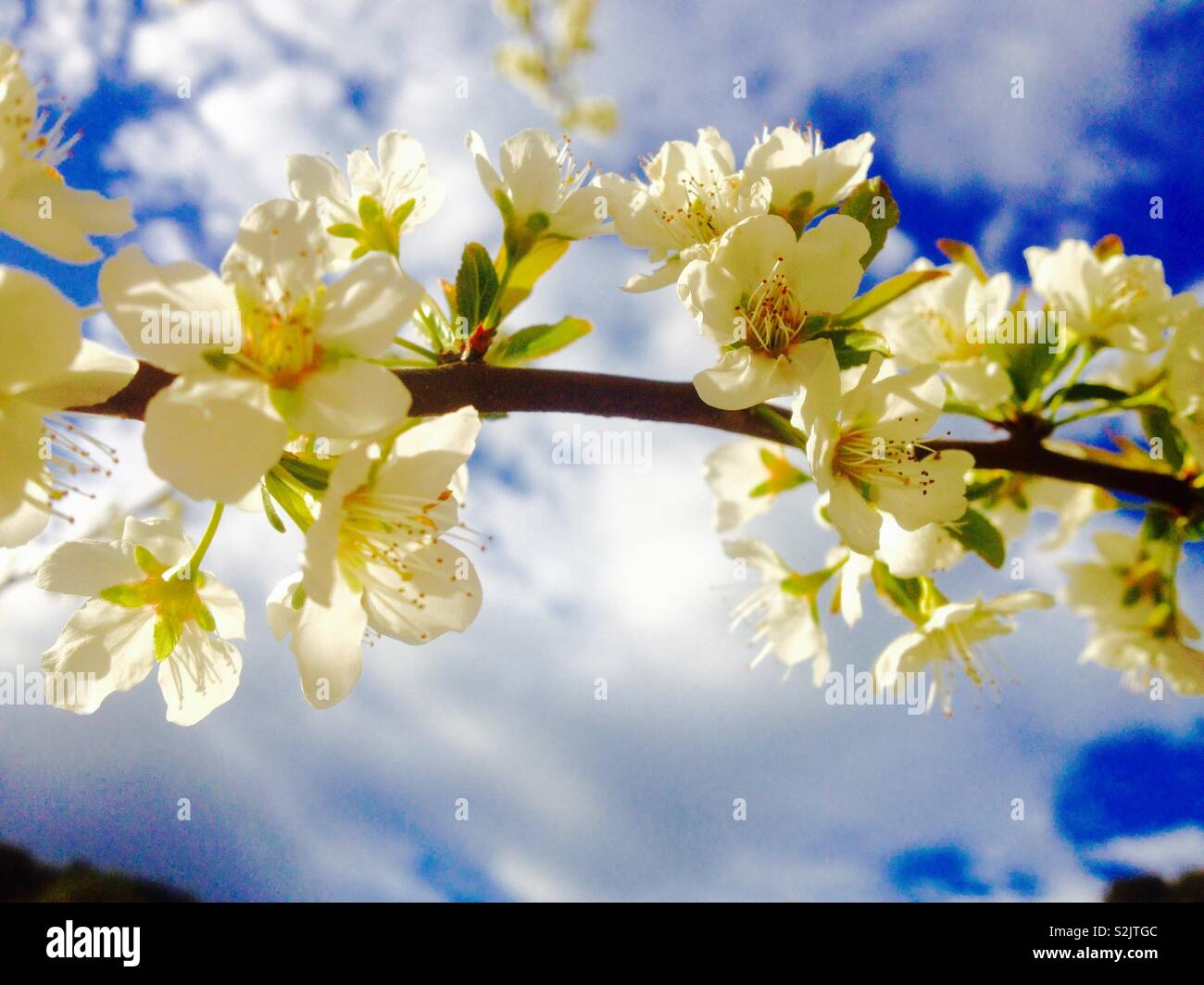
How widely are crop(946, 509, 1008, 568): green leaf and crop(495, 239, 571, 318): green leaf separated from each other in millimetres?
715

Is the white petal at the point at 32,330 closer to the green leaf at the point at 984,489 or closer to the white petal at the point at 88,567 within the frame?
the white petal at the point at 88,567

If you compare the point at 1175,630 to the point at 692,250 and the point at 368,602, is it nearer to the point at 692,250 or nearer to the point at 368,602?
the point at 692,250

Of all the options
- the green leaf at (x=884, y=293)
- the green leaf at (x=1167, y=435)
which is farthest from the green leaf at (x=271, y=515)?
the green leaf at (x=1167, y=435)

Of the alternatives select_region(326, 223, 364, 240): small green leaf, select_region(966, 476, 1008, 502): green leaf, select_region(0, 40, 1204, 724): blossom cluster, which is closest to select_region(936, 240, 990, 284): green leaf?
select_region(0, 40, 1204, 724): blossom cluster

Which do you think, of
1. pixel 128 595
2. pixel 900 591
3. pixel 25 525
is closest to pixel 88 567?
pixel 128 595

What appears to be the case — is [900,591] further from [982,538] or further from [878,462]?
[878,462]

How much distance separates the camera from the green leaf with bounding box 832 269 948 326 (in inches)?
39.0

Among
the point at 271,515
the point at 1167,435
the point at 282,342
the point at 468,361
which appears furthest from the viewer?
the point at 1167,435

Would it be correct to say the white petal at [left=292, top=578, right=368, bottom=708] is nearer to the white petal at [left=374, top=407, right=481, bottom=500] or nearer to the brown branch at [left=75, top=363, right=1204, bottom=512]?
the white petal at [left=374, top=407, right=481, bottom=500]

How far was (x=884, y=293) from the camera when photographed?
1.01 metres

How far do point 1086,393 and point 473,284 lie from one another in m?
1.13

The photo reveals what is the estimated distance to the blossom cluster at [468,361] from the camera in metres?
0.71

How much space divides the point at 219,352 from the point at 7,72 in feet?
1.52

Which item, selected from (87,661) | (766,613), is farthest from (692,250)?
(87,661)
